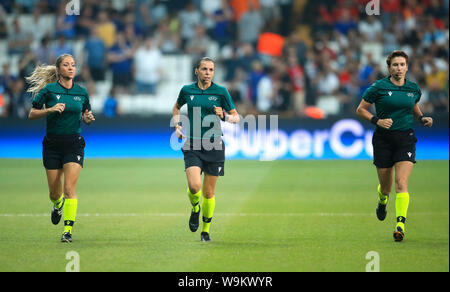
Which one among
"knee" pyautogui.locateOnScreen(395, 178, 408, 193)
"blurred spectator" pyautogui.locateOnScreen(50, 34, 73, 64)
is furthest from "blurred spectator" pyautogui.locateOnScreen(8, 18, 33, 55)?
"knee" pyautogui.locateOnScreen(395, 178, 408, 193)

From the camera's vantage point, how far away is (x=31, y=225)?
35.2 feet

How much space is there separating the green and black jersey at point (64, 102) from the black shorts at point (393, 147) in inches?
142

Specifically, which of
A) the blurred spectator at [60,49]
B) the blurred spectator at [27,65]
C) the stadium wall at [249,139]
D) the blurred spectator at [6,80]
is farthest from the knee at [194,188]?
the blurred spectator at [6,80]

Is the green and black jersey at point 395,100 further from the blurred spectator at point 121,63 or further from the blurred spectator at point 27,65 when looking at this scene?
the blurred spectator at point 27,65

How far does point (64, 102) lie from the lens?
363 inches

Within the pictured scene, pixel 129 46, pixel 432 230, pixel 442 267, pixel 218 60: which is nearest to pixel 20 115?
pixel 129 46

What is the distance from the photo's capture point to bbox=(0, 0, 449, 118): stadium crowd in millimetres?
21547

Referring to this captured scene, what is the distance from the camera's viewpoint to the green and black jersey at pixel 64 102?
9.23 meters

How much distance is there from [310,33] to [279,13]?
113cm

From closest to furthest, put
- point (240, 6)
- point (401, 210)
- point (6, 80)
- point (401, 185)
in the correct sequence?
point (401, 210) → point (401, 185) → point (6, 80) → point (240, 6)

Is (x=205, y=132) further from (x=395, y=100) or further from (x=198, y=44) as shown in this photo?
(x=198, y=44)

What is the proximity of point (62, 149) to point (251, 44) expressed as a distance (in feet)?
47.5

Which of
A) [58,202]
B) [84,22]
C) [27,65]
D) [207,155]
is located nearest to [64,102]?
[58,202]

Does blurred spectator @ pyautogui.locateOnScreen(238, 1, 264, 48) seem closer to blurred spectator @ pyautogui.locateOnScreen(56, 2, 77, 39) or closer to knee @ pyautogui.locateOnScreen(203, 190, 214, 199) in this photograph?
blurred spectator @ pyautogui.locateOnScreen(56, 2, 77, 39)
